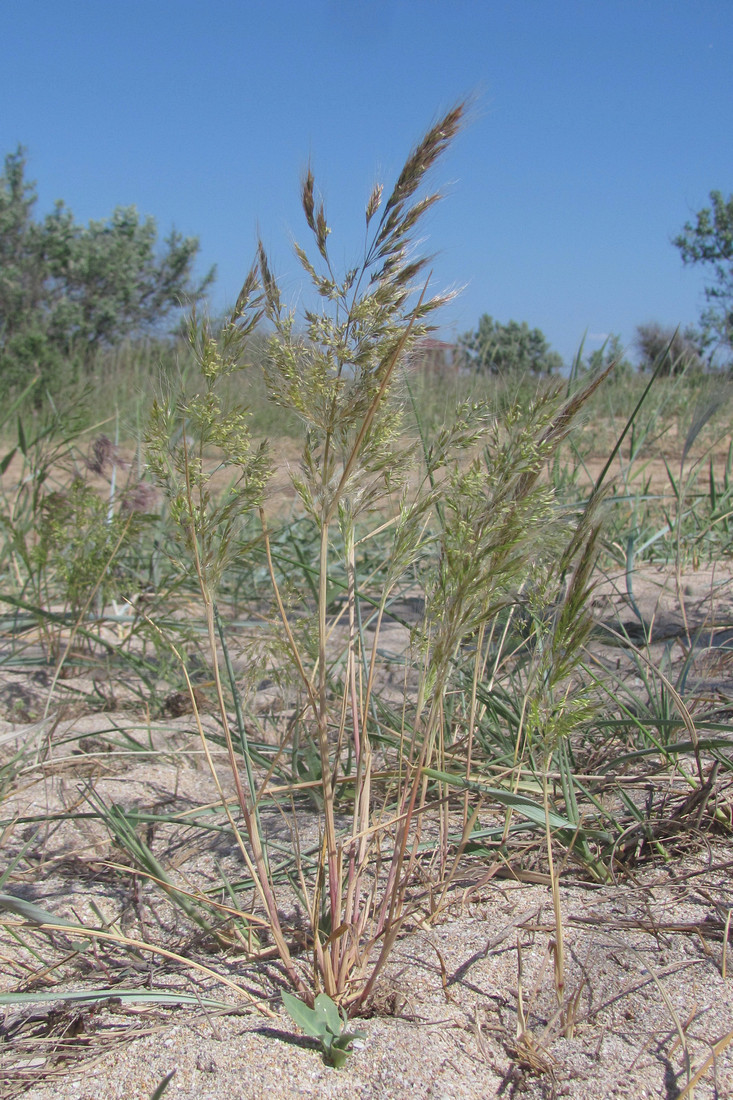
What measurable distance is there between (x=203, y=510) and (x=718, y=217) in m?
16.4

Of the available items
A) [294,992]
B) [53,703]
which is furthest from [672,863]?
[53,703]

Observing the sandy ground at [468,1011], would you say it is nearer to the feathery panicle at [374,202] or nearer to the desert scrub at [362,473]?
the desert scrub at [362,473]

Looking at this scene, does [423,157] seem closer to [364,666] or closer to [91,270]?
[364,666]

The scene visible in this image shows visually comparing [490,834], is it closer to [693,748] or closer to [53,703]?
[693,748]

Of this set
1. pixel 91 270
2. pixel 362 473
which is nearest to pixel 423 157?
pixel 362 473

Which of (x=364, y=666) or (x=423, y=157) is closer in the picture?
(x=423, y=157)

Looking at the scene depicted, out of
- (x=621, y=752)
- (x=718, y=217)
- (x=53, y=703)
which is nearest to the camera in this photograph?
(x=621, y=752)

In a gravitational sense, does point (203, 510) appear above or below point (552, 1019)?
above

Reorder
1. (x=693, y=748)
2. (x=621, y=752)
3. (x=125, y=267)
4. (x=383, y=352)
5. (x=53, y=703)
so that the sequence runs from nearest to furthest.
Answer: (x=383, y=352)
(x=693, y=748)
(x=621, y=752)
(x=53, y=703)
(x=125, y=267)

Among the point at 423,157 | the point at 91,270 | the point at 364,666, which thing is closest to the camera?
the point at 423,157

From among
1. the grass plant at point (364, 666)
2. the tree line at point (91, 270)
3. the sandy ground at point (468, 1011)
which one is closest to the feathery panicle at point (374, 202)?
the grass plant at point (364, 666)

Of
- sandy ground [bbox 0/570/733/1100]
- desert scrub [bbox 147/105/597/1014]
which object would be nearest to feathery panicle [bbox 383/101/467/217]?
desert scrub [bbox 147/105/597/1014]

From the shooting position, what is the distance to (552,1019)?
0.86 m

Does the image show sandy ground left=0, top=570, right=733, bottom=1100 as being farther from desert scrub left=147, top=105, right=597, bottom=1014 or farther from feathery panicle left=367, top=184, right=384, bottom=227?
feathery panicle left=367, top=184, right=384, bottom=227
